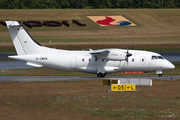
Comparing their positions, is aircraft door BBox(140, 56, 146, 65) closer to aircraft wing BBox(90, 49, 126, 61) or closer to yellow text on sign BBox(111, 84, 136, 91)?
aircraft wing BBox(90, 49, 126, 61)

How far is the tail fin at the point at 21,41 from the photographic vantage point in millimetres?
36156

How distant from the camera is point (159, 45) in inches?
3063

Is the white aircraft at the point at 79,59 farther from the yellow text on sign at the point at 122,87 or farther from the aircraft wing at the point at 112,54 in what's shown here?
the yellow text on sign at the point at 122,87

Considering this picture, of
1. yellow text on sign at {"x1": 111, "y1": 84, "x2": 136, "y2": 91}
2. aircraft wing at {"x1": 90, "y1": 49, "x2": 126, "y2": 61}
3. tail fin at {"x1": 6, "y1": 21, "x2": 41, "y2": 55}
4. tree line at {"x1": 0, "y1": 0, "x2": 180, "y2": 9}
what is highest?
tree line at {"x1": 0, "y1": 0, "x2": 180, "y2": 9}

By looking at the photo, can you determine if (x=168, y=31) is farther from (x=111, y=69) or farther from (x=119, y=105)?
(x=119, y=105)

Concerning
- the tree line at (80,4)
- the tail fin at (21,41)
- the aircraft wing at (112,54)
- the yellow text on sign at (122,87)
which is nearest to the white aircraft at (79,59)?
the tail fin at (21,41)

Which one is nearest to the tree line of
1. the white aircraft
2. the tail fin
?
the tail fin

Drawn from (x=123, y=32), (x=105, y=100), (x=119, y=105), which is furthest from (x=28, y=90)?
(x=123, y=32)

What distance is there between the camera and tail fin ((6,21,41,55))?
3616cm

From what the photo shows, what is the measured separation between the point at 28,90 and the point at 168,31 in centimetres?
7714

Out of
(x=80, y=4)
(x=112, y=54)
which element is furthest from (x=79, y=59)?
(x=80, y=4)

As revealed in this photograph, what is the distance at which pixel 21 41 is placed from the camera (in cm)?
3644

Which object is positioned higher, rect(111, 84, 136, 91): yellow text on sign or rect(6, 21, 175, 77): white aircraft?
rect(6, 21, 175, 77): white aircraft

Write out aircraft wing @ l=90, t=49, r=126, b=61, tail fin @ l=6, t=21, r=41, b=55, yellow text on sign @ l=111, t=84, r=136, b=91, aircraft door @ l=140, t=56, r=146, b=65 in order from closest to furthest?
1. yellow text on sign @ l=111, t=84, r=136, b=91
2. aircraft wing @ l=90, t=49, r=126, b=61
3. tail fin @ l=6, t=21, r=41, b=55
4. aircraft door @ l=140, t=56, r=146, b=65
